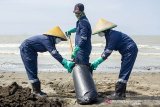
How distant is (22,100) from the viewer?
27.1ft

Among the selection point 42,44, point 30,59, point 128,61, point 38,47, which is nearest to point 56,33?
point 42,44

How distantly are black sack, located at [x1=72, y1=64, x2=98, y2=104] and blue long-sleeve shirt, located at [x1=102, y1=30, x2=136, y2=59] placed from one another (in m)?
0.57

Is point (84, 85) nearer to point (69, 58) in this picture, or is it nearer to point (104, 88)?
point (104, 88)

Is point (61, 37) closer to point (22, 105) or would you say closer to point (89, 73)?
point (89, 73)

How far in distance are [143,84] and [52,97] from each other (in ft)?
16.1

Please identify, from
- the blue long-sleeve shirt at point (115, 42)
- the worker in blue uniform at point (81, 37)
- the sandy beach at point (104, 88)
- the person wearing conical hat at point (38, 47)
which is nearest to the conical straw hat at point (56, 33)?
the person wearing conical hat at point (38, 47)

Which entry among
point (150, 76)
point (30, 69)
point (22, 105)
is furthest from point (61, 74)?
point (22, 105)

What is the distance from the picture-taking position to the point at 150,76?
15.4m

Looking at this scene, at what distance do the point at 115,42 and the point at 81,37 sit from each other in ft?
2.54

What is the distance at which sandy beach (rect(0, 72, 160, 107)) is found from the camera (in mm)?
8320

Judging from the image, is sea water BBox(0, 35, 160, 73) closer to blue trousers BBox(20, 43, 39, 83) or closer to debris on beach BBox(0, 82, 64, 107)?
blue trousers BBox(20, 43, 39, 83)

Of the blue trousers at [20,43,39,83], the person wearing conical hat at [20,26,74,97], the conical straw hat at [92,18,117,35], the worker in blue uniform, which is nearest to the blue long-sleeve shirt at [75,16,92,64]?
the worker in blue uniform

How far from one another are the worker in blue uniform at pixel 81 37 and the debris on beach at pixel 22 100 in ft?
4.01

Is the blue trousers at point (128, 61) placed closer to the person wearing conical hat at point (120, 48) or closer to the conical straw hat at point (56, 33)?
the person wearing conical hat at point (120, 48)
